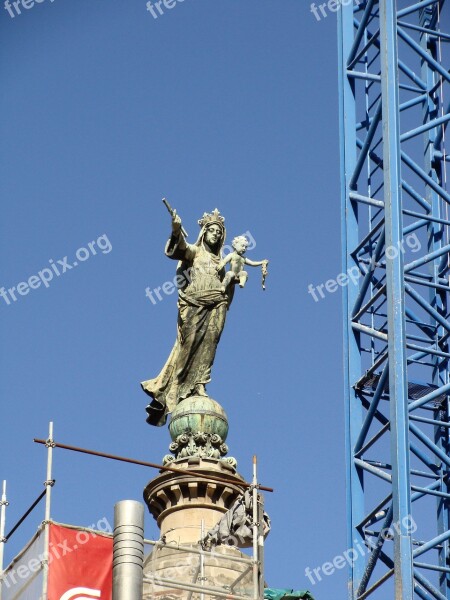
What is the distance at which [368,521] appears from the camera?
48281 millimetres

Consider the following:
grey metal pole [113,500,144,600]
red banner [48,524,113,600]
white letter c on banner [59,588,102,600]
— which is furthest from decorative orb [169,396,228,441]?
grey metal pole [113,500,144,600]

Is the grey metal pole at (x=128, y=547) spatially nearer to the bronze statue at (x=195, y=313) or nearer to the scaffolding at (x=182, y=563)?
the scaffolding at (x=182, y=563)

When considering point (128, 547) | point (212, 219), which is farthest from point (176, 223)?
point (128, 547)

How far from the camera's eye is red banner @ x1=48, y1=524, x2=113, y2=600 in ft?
143

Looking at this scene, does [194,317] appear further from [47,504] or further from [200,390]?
[47,504]

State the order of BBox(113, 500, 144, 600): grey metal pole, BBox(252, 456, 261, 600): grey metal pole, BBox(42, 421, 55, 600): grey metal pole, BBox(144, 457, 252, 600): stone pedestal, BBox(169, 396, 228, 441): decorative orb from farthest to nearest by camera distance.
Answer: BBox(169, 396, 228, 441): decorative orb, BBox(144, 457, 252, 600): stone pedestal, BBox(252, 456, 261, 600): grey metal pole, BBox(42, 421, 55, 600): grey metal pole, BBox(113, 500, 144, 600): grey metal pole

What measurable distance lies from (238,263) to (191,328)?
1742mm

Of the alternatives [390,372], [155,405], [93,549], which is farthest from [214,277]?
[93,549]

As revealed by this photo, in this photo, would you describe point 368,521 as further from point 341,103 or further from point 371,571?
point 341,103

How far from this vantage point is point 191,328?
52.5 m

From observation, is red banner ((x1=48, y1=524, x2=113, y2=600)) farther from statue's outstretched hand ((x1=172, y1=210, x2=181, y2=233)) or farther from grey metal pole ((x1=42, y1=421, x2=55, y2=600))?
statue's outstretched hand ((x1=172, y1=210, x2=181, y2=233))

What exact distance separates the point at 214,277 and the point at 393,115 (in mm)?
5446

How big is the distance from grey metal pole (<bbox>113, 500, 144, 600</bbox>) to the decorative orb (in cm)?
1051

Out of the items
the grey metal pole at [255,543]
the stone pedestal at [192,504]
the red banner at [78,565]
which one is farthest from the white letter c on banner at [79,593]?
the stone pedestal at [192,504]
